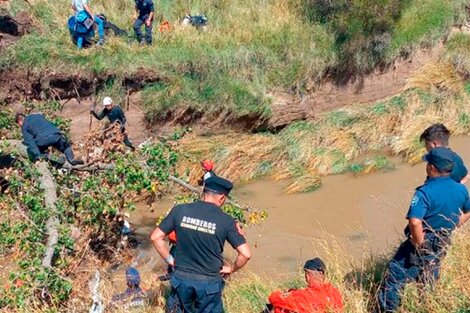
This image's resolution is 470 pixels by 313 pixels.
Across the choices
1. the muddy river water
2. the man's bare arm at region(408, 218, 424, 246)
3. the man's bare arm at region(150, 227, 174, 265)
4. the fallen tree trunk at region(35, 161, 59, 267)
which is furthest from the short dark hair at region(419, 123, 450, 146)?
the fallen tree trunk at region(35, 161, 59, 267)

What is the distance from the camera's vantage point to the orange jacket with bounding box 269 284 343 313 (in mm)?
5133

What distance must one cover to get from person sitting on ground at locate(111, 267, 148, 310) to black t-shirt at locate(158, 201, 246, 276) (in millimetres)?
1185

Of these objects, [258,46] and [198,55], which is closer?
[198,55]

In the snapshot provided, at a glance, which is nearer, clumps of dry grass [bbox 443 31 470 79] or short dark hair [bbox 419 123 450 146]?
short dark hair [bbox 419 123 450 146]

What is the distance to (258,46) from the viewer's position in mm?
14273

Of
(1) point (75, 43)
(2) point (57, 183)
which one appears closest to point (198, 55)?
(1) point (75, 43)

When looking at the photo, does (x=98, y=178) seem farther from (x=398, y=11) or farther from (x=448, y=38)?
(x=448, y=38)

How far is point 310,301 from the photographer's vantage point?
5164 mm

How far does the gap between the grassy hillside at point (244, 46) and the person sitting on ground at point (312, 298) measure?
7910 mm

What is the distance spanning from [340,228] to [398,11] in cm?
678

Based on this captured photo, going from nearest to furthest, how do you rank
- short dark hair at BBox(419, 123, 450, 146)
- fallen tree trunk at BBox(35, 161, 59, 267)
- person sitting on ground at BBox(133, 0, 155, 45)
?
short dark hair at BBox(419, 123, 450, 146), fallen tree trunk at BBox(35, 161, 59, 267), person sitting on ground at BBox(133, 0, 155, 45)

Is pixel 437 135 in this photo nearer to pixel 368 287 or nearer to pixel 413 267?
pixel 413 267

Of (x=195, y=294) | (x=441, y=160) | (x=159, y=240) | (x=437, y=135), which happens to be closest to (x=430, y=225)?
(x=441, y=160)

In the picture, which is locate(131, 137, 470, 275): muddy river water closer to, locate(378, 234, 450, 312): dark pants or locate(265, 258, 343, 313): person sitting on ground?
locate(378, 234, 450, 312): dark pants
